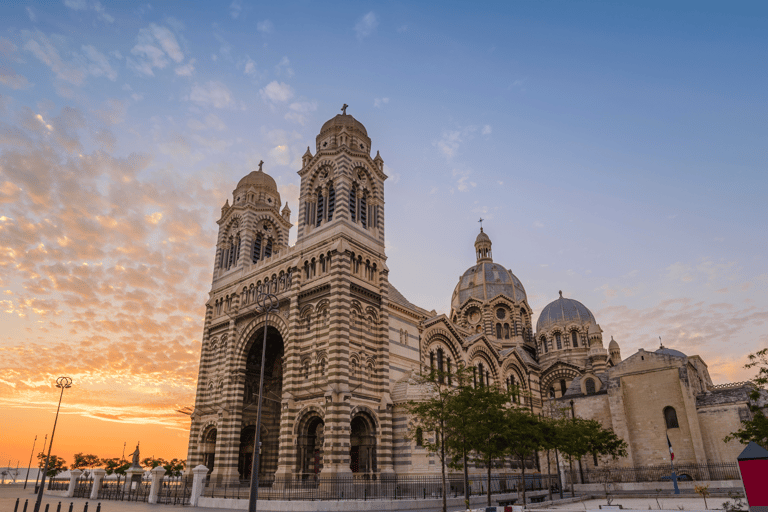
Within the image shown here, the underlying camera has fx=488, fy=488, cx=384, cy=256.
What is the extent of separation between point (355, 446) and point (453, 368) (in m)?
14.7

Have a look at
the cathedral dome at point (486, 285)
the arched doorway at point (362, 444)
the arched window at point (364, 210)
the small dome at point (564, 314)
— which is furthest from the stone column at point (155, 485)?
the small dome at point (564, 314)

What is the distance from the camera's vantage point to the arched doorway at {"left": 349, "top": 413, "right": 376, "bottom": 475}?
32.6 meters

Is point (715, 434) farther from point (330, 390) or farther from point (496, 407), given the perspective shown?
point (330, 390)

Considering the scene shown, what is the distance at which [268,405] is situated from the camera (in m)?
40.5

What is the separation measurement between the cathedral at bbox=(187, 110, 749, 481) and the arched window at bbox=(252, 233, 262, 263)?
187 millimetres

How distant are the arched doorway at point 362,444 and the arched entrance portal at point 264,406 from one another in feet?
25.6

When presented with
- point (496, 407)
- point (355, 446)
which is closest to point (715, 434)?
point (496, 407)

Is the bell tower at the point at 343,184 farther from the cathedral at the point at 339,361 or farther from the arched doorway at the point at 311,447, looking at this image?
the arched doorway at the point at 311,447

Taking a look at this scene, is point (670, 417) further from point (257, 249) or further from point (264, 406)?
point (257, 249)

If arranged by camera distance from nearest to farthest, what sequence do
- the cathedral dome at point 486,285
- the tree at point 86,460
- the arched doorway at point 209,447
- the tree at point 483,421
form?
the tree at point 483,421, the arched doorway at point 209,447, the cathedral dome at point 486,285, the tree at point 86,460

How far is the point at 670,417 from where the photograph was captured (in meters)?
41.1

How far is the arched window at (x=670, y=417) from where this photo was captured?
40713 millimetres

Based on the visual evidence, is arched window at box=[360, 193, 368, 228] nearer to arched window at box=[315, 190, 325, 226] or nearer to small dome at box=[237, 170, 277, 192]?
arched window at box=[315, 190, 325, 226]

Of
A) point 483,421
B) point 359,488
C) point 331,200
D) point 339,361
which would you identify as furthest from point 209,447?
point 483,421
